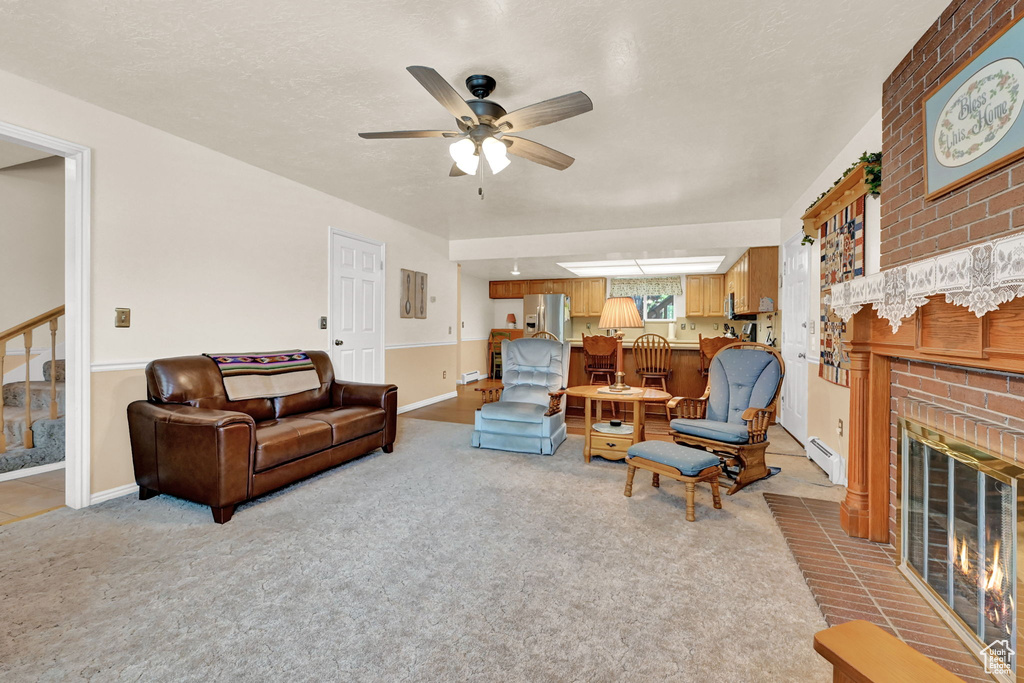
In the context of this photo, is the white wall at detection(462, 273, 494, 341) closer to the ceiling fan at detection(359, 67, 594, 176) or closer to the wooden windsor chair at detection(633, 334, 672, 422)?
the wooden windsor chair at detection(633, 334, 672, 422)

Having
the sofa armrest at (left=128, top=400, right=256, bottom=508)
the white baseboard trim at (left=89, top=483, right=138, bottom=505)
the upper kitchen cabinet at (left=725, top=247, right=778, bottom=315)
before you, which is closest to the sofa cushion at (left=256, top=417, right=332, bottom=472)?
the sofa armrest at (left=128, top=400, right=256, bottom=508)

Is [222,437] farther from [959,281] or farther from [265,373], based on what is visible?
[959,281]

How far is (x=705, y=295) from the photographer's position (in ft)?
26.5

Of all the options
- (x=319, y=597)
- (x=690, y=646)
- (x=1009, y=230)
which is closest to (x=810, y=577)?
(x=690, y=646)

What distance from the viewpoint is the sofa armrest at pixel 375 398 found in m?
3.84

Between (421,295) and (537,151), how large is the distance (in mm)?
3766

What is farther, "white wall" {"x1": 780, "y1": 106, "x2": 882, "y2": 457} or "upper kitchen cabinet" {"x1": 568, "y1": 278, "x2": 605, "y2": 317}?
"upper kitchen cabinet" {"x1": 568, "y1": 278, "x2": 605, "y2": 317}

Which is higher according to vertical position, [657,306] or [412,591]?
[657,306]

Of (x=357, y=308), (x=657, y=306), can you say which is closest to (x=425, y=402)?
(x=357, y=308)

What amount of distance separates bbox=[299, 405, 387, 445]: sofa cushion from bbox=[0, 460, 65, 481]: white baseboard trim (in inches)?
78.6

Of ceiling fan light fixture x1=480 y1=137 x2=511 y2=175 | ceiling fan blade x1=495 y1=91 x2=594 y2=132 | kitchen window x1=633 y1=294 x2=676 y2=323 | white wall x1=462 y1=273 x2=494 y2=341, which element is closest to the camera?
ceiling fan blade x1=495 y1=91 x2=594 y2=132

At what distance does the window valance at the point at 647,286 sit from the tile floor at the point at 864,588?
634 centimetres

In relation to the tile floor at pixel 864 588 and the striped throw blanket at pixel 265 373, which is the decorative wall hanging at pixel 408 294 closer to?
the striped throw blanket at pixel 265 373

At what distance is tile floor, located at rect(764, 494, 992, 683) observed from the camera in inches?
59.6
